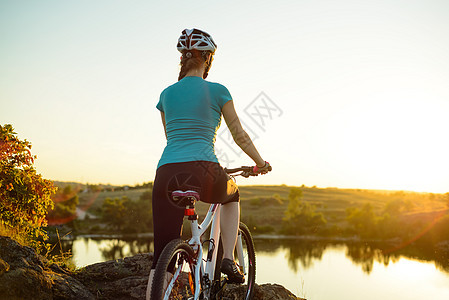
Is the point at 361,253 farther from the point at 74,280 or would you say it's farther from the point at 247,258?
the point at 74,280

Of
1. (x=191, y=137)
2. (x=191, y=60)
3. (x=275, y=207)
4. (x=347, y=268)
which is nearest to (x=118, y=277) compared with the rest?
(x=191, y=137)

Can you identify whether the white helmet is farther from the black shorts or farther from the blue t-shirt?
the black shorts

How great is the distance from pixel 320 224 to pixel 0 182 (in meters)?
49.7

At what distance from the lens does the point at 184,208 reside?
9.66 ft

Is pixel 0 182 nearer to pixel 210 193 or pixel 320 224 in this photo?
pixel 210 193

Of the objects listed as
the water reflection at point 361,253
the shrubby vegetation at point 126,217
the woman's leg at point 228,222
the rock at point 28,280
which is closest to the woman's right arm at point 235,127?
the woman's leg at point 228,222

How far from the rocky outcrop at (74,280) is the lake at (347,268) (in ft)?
48.3

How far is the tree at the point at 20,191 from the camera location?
19.0ft

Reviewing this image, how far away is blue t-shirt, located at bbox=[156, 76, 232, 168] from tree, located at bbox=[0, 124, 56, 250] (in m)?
3.91

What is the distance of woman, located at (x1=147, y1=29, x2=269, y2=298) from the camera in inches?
116

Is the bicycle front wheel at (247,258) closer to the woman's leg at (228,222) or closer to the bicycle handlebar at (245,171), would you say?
the woman's leg at (228,222)

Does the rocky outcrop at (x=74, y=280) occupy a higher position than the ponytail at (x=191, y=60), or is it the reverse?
the ponytail at (x=191, y=60)

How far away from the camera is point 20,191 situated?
19.2ft

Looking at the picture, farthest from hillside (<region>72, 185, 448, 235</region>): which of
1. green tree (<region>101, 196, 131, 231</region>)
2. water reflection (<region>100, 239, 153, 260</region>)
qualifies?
water reflection (<region>100, 239, 153, 260</region>)
